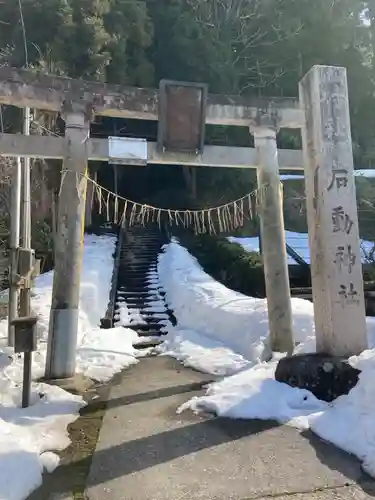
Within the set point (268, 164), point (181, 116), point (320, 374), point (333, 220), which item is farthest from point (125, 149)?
point (320, 374)

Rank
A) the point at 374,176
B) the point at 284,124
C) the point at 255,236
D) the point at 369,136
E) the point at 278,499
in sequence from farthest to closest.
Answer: the point at 369,136
the point at 374,176
the point at 255,236
the point at 284,124
the point at 278,499

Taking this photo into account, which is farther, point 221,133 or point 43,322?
point 221,133

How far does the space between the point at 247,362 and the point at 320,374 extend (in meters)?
2.62

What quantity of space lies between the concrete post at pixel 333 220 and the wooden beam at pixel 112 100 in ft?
2.89

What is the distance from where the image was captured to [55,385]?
692 cm

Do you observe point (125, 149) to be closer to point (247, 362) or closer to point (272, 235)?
point (272, 235)

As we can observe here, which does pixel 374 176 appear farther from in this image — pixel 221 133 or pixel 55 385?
pixel 55 385

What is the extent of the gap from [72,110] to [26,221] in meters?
3.03

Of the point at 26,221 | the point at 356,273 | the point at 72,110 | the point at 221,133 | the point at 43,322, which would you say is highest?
the point at 221,133

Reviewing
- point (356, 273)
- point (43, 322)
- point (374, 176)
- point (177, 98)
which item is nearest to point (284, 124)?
point (177, 98)

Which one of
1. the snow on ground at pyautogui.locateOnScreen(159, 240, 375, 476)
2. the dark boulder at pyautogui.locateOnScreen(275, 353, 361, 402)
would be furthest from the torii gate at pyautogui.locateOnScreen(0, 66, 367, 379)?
the snow on ground at pyautogui.locateOnScreen(159, 240, 375, 476)

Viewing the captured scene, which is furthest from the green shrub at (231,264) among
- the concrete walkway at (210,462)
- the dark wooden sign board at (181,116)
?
the concrete walkway at (210,462)

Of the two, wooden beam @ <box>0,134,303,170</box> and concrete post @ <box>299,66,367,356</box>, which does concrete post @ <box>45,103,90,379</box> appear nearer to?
wooden beam @ <box>0,134,303,170</box>

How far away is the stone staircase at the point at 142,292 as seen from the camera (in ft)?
38.6
